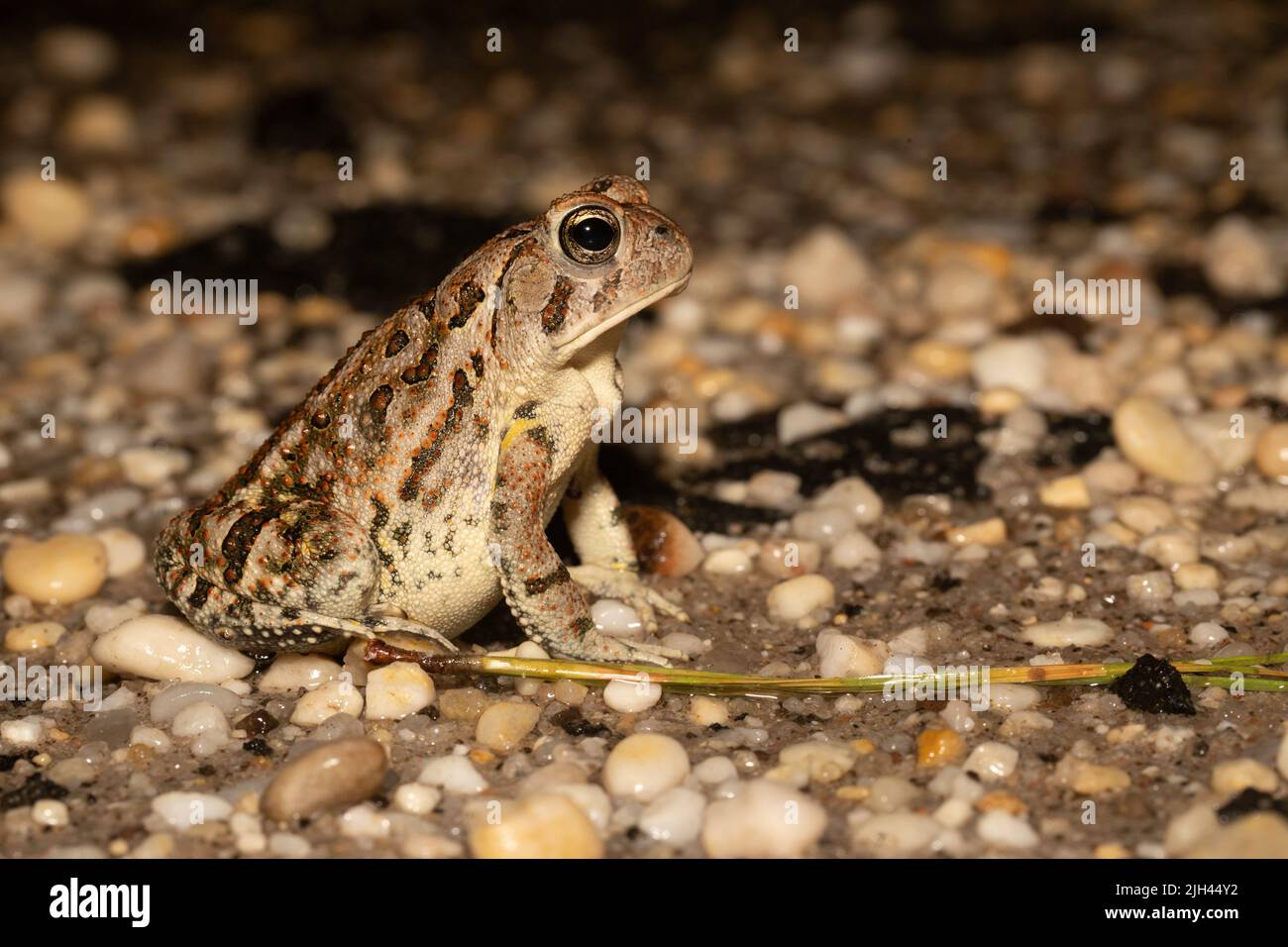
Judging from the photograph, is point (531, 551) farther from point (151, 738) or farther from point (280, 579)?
point (151, 738)

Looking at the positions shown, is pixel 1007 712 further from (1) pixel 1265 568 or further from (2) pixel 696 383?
(2) pixel 696 383

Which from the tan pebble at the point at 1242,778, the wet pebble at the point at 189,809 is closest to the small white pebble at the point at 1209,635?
the tan pebble at the point at 1242,778

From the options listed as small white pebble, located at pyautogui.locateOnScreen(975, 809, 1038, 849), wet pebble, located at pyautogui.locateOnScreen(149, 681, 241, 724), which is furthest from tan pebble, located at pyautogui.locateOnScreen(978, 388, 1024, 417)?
wet pebble, located at pyautogui.locateOnScreen(149, 681, 241, 724)

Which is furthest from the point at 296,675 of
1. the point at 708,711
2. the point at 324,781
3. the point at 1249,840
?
the point at 1249,840

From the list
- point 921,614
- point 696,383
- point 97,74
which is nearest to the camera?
point 921,614

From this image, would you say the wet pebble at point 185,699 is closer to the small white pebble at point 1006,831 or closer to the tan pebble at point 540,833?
the tan pebble at point 540,833
